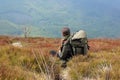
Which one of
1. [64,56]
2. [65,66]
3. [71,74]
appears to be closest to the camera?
[71,74]

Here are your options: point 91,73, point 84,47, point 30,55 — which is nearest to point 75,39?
point 84,47

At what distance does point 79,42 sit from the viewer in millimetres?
14312

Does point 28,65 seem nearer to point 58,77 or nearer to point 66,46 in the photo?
point 58,77

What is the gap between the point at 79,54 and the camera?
562 inches

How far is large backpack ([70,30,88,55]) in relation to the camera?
46.4 feet

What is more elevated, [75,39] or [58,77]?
[75,39]

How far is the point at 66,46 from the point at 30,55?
7.75ft

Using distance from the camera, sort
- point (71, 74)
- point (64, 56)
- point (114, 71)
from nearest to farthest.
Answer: point (114, 71) → point (71, 74) → point (64, 56)

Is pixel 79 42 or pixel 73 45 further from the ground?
pixel 79 42

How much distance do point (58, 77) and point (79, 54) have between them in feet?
9.00

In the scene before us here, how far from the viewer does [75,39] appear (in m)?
14.3

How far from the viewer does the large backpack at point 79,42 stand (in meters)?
14.2

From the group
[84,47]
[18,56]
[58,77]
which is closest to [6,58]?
[18,56]

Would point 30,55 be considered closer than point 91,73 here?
No
